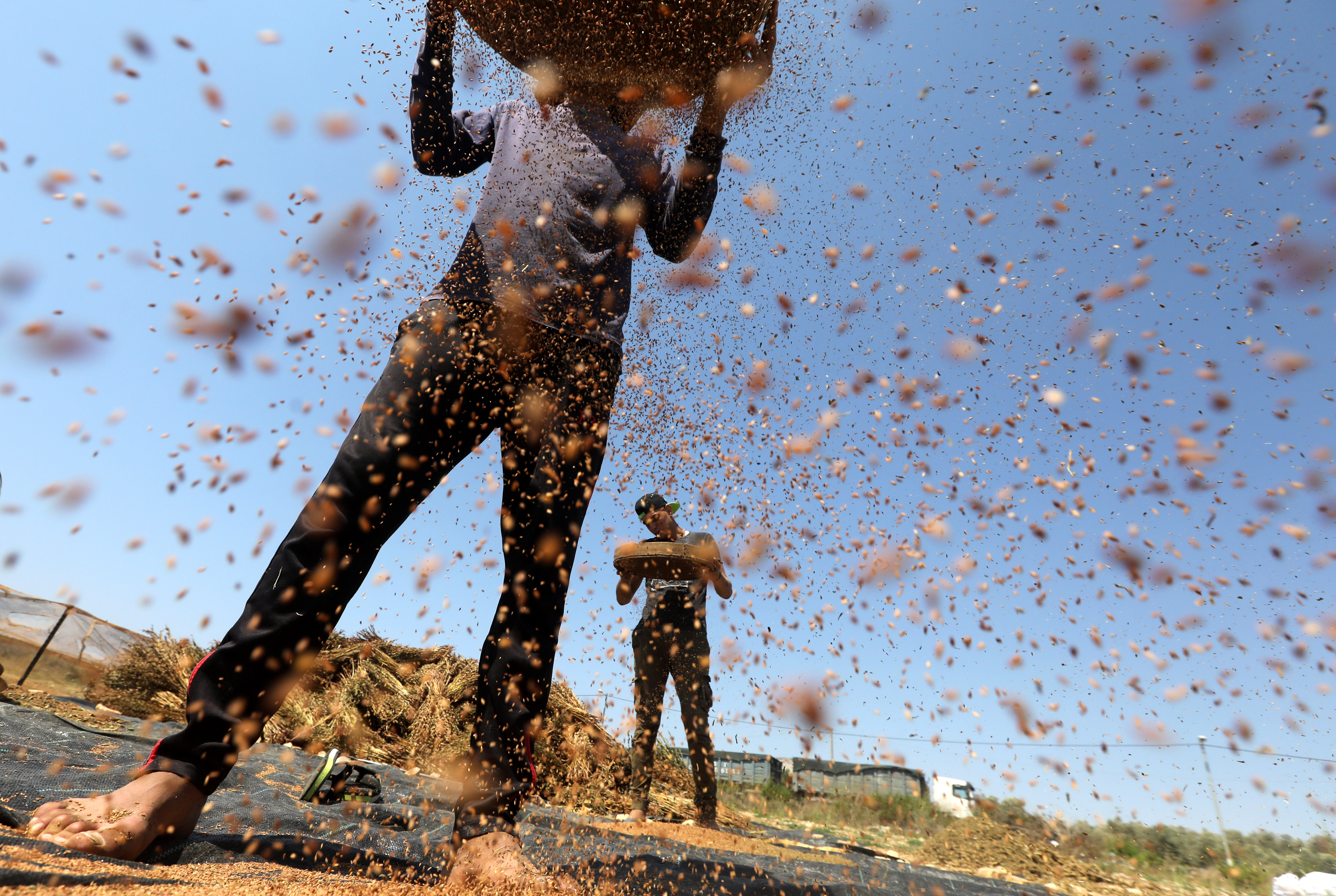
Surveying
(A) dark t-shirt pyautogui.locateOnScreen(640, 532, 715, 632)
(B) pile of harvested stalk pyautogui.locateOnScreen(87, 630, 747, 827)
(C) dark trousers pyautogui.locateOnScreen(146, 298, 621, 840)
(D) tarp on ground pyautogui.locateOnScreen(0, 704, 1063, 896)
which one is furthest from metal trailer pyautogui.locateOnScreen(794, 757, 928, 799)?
(C) dark trousers pyautogui.locateOnScreen(146, 298, 621, 840)

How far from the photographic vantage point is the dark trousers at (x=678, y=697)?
4062mm

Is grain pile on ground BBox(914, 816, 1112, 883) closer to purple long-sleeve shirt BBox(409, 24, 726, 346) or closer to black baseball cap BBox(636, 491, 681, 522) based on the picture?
black baseball cap BBox(636, 491, 681, 522)

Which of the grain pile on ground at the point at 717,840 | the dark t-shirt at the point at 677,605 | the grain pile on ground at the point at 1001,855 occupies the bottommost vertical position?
the grain pile on ground at the point at 717,840

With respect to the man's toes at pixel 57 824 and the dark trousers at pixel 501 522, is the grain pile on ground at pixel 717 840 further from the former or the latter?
the man's toes at pixel 57 824

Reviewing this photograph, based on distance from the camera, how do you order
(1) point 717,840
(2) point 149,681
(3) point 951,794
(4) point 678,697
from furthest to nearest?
(3) point 951,794 < (2) point 149,681 < (4) point 678,697 < (1) point 717,840

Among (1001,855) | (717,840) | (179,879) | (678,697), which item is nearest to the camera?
(179,879)

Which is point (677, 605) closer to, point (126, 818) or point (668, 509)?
point (668, 509)

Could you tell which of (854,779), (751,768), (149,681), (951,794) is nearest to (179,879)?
(149,681)

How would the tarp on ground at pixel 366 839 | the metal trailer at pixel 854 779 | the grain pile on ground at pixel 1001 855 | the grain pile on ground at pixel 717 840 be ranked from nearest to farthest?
the tarp on ground at pixel 366 839 → the grain pile on ground at pixel 717 840 → the grain pile on ground at pixel 1001 855 → the metal trailer at pixel 854 779

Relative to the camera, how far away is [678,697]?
4.25 metres

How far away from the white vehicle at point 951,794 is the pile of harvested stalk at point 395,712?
6.40 metres

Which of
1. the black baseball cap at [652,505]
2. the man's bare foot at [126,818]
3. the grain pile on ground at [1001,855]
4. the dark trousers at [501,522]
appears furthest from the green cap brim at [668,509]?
the man's bare foot at [126,818]

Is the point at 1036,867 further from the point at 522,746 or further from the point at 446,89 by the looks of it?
the point at 446,89

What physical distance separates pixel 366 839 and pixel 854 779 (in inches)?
405
